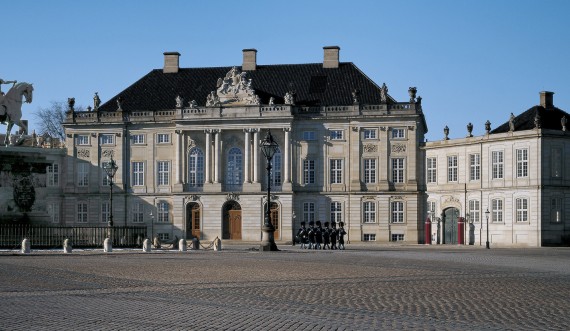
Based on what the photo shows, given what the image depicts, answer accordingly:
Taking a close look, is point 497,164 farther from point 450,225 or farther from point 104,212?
point 104,212

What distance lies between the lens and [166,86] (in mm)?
81688

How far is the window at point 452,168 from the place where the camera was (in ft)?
248

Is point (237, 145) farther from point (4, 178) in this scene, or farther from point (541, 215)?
point (4, 178)

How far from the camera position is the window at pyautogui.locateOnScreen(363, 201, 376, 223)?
247ft

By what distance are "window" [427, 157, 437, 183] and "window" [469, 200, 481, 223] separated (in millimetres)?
4309

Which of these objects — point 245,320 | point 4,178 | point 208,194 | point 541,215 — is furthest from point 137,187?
point 245,320

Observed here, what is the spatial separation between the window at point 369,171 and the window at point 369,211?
1653 mm

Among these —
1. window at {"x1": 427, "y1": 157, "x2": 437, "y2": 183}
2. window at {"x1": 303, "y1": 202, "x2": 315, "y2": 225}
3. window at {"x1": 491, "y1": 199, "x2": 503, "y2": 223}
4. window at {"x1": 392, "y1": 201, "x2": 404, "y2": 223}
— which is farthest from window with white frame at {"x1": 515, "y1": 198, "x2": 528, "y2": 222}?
window at {"x1": 303, "y1": 202, "x2": 315, "y2": 225}

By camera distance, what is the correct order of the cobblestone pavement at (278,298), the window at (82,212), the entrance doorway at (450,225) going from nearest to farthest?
the cobblestone pavement at (278,298) → the entrance doorway at (450,225) → the window at (82,212)

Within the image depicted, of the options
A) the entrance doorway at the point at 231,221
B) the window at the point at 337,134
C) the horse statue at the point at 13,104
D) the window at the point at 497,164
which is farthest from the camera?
the entrance doorway at the point at 231,221

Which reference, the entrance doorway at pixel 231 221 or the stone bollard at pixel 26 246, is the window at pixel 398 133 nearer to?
the entrance doorway at pixel 231 221

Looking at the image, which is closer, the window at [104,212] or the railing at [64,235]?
the railing at [64,235]

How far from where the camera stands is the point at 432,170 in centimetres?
7712

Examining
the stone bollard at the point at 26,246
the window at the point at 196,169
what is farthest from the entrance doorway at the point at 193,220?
the stone bollard at the point at 26,246
